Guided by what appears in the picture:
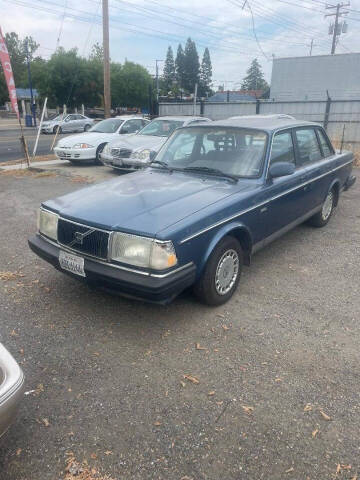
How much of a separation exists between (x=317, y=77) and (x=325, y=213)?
2806 cm

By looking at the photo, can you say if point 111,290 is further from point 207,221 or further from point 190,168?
point 190,168

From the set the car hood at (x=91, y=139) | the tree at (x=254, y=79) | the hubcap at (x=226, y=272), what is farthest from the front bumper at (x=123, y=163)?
the tree at (x=254, y=79)

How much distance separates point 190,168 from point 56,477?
10.5 ft

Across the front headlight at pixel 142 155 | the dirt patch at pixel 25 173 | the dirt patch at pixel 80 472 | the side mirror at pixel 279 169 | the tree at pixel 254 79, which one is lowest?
the dirt patch at pixel 80 472

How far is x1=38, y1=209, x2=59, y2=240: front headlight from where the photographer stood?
11.5 ft

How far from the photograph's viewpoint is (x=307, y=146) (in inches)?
203

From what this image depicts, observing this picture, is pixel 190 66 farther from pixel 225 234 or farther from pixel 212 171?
pixel 225 234

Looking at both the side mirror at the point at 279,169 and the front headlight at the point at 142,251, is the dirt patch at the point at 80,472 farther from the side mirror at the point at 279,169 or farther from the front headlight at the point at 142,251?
the side mirror at the point at 279,169

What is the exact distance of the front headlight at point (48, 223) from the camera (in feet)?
11.5

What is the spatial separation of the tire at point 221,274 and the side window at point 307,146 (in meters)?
1.95

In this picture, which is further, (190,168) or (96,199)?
(190,168)

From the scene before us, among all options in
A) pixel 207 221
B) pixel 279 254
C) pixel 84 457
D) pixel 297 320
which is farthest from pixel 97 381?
pixel 279 254

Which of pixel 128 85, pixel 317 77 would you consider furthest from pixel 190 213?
pixel 128 85

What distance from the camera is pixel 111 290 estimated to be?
3088mm
